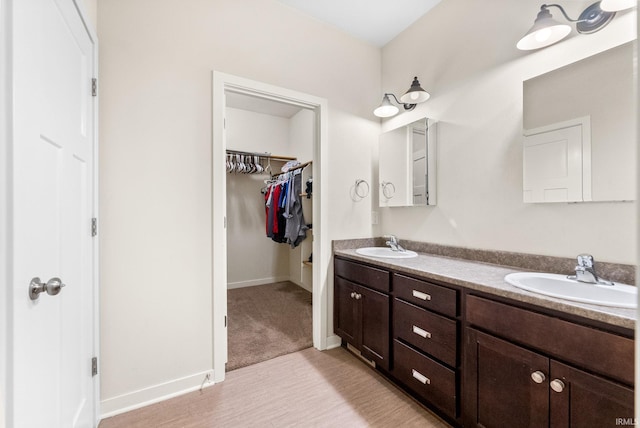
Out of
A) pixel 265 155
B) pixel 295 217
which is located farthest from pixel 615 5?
pixel 265 155

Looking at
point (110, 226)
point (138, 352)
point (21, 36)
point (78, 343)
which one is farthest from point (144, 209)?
point (21, 36)

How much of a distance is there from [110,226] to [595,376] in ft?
7.58

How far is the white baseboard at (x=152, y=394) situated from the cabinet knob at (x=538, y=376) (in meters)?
1.83

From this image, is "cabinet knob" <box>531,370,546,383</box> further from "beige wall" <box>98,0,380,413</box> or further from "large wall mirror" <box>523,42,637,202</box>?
"beige wall" <box>98,0,380,413</box>

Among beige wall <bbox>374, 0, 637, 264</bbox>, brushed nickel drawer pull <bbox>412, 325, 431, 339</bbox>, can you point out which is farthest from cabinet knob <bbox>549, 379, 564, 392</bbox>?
beige wall <bbox>374, 0, 637, 264</bbox>

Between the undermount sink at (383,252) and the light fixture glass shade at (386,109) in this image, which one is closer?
the undermount sink at (383,252)

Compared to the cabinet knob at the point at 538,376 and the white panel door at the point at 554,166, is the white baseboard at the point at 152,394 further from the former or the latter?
the white panel door at the point at 554,166

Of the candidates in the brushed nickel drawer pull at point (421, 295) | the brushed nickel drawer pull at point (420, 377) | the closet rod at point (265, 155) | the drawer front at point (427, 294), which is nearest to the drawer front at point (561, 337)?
the drawer front at point (427, 294)

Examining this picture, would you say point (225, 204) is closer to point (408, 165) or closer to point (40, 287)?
point (40, 287)

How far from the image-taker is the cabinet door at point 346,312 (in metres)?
2.01

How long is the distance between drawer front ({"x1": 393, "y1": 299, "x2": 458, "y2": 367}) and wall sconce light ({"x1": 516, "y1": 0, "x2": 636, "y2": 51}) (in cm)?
156

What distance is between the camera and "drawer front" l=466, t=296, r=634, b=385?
813mm

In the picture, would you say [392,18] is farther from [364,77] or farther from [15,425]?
[15,425]

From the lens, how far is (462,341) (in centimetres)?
127
